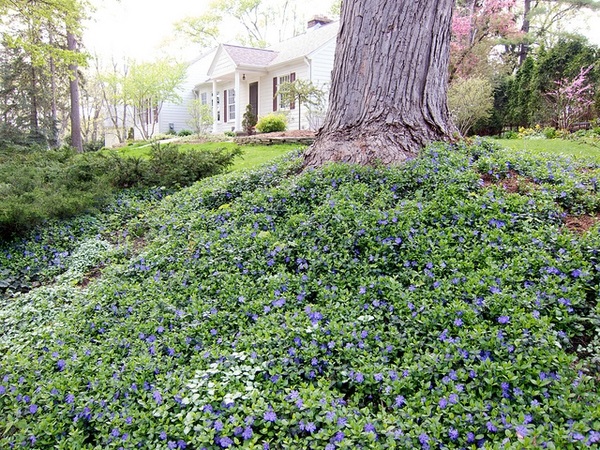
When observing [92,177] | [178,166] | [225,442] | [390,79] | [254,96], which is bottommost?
[225,442]

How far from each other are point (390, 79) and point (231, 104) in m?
18.9

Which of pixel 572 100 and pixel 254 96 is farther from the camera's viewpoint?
pixel 254 96

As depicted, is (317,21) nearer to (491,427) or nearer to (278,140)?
(278,140)

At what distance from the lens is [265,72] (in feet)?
63.6

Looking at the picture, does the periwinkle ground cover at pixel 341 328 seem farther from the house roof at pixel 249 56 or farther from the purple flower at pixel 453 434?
the house roof at pixel 249 56

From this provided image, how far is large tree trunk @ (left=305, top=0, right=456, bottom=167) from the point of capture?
3.73 meters

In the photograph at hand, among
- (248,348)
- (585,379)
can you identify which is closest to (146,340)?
(248,348)

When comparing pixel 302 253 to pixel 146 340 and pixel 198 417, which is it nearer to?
pixel 146 340

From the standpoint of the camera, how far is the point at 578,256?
7.60 ft

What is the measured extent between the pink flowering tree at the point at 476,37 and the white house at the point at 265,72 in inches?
184

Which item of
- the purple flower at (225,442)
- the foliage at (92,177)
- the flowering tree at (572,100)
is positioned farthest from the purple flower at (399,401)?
the flowering tree at (572,100)

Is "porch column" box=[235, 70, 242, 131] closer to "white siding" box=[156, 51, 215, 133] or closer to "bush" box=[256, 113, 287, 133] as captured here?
"bush" box=[256, 113, 287, 133]

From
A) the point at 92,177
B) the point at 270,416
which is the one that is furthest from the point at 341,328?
the point at 92,177

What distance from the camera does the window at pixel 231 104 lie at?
21.4 meters
